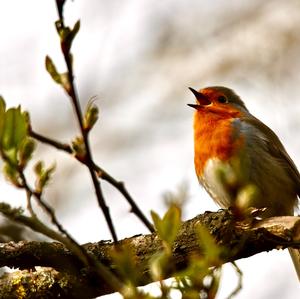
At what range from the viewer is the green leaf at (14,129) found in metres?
1.97

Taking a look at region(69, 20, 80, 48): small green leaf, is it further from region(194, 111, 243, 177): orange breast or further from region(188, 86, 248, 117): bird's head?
region(188, 86, 248, 117): bird's head

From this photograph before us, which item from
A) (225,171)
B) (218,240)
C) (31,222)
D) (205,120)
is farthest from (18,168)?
(205,120)

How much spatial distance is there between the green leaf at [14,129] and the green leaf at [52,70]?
14 centimetres

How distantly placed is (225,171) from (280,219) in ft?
5.26

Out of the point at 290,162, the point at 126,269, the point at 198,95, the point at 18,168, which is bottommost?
the point at 126,269

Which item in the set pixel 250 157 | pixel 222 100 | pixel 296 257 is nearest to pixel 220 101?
pixel 222 100

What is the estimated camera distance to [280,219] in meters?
3.60

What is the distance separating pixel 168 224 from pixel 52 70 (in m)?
0.58

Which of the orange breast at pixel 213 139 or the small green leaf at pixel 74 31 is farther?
the orange breast at pixel 213 139

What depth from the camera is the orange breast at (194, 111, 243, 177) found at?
5.96 meters

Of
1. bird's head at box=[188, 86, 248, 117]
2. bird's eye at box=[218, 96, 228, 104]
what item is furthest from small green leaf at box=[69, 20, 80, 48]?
bird's eye at box=[218, 96, 228, 104]

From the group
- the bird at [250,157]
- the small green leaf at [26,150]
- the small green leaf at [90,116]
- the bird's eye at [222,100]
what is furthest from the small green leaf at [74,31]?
the bird's eye at [222,100]

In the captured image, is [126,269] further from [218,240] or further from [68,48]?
[218,240]

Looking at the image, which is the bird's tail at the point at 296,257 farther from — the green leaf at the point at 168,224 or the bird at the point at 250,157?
the green leaf at the point at 168,224
